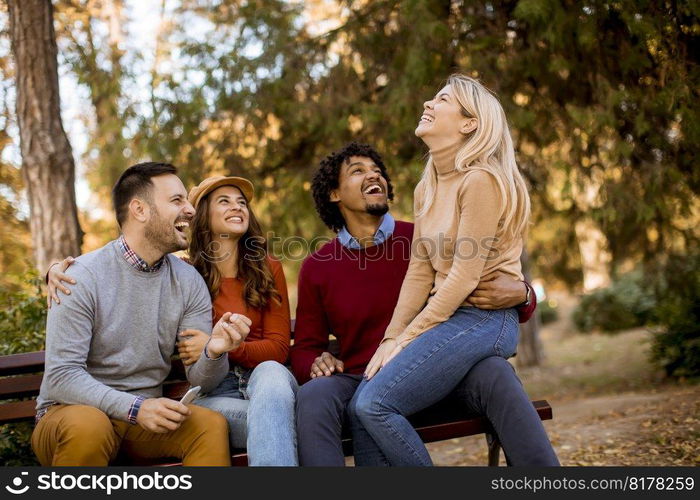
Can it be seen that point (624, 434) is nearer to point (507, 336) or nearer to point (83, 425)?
point (507, 336)

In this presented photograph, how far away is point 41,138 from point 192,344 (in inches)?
92.1

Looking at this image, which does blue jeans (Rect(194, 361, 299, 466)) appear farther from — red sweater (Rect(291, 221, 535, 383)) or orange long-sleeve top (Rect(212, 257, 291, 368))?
red sweater (Rect(291, 221, 535, 383))

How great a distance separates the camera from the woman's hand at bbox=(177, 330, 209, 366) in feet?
10.7

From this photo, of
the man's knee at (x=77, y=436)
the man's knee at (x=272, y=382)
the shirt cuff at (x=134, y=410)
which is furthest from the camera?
the man's knee at (x=272, y=382)

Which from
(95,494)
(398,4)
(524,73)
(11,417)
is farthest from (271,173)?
(95,494)

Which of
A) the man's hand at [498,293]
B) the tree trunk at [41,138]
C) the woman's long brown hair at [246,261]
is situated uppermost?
the tree trunk at [41,138]

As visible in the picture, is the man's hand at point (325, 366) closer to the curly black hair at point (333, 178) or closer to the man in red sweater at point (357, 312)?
the man in red sweater at point (357, 312)

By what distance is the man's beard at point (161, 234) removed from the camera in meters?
3.31

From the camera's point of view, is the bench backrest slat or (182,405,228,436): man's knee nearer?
(182,405,228,436): man's knee

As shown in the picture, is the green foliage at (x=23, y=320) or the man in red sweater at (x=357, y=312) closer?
the man in red sweater at (x=357, y=312)

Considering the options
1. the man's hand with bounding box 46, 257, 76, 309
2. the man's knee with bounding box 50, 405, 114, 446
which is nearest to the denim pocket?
the man's knee with bounding box 50, 405, 114, 446

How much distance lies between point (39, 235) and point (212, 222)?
1.72 metres

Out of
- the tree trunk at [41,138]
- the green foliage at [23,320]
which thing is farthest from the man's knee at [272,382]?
the tree trunk at [41,138]

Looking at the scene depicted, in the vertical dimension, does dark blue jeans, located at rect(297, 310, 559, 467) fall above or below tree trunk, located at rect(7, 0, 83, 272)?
below
